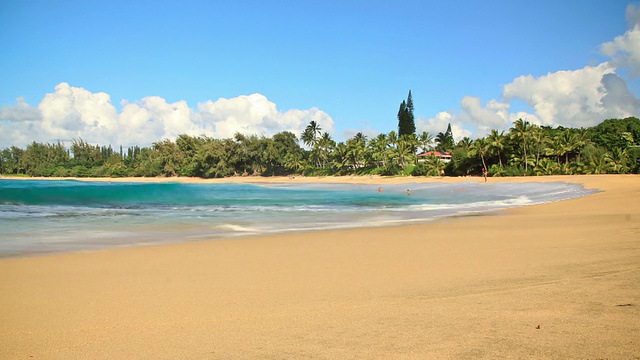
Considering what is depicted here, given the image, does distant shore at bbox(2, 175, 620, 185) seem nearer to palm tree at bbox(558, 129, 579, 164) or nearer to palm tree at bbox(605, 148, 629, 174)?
palm tree at bbox(605, 148, 629, 174)

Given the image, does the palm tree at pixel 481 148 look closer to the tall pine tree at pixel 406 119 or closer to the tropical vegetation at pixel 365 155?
the tropical vegetation at pixel 365 155

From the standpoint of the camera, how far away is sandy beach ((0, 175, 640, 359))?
3.66 m

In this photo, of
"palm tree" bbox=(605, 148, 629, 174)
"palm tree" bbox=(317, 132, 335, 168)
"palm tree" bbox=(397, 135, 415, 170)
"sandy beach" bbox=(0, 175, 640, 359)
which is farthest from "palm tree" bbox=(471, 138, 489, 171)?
"sandy beach" bbox=(0, 175, 640, 359)

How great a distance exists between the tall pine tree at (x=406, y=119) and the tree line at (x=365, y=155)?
0.80 ft

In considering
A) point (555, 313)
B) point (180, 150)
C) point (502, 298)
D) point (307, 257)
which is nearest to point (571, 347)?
point (555, 313)

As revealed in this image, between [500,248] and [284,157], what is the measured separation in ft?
272

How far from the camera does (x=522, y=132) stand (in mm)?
54250

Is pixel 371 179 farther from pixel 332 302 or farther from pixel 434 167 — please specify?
pixel 332 302

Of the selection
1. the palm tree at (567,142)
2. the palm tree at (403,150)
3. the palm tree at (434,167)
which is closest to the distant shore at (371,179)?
the palm tree at (434,167)

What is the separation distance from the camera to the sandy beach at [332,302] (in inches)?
144

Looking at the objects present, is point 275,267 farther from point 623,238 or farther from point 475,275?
point 623,238

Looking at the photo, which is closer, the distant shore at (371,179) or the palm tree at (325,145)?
the distant shore at (371,179)

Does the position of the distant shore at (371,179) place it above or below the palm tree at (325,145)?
below

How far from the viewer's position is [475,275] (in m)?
6.11
